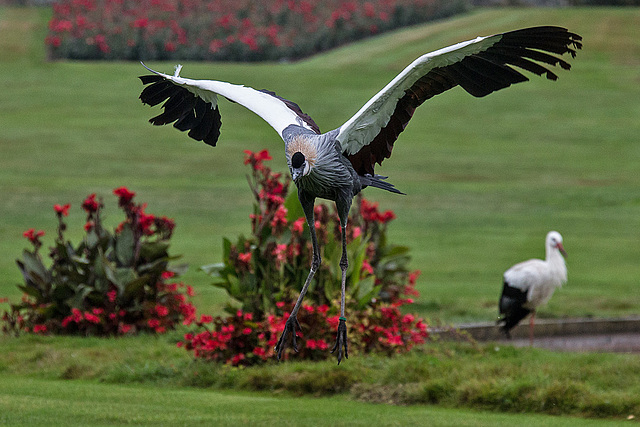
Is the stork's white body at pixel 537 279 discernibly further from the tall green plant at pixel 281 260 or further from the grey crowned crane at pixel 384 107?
the grey crowned crane at pixel 384 107

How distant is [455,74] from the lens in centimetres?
615

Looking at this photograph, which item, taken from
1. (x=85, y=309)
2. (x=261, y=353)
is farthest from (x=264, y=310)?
(x=85, y=309)

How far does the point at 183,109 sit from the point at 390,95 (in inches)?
78.7

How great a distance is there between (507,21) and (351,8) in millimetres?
4881

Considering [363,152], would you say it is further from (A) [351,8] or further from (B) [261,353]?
(A) [351,8]

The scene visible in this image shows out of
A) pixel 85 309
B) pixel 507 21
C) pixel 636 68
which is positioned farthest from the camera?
pixel 507 21

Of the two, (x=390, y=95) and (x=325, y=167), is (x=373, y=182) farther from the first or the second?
(x=390, y=95)

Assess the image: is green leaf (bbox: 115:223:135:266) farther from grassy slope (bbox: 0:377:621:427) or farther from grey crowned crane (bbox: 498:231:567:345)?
grey crowned crane (bbox: 498:231:567:345)

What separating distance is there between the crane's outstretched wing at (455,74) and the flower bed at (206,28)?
22916 millimetres

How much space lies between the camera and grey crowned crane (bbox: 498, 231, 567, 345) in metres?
9.93

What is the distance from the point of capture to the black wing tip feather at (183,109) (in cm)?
752

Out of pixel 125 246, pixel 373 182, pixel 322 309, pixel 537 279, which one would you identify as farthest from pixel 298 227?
pixel 537 279

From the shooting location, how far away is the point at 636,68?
2914cm

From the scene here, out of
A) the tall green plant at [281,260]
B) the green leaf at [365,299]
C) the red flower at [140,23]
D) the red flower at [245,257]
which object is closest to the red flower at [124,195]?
the tall green plant at [281,260]
